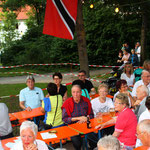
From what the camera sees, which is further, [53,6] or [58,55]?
[58,55]

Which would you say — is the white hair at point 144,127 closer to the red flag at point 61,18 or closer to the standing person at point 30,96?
the standing person at point 30,96

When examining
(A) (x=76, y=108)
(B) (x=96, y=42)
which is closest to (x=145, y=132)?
(A) (x=76, y=108)

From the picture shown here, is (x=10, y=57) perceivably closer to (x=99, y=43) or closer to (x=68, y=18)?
(x=99, y=43)

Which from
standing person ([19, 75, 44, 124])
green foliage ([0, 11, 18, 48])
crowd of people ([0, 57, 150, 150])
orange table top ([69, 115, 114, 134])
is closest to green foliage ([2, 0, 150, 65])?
green foliage ([0, 11, 18, 48])

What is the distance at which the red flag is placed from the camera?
730 centimetres

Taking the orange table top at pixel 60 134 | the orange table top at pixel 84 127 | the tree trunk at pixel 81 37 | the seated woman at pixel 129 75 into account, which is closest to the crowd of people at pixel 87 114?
the orange table top at pixel 84 127

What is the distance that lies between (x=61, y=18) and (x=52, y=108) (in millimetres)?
3508

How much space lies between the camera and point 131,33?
19.6 m

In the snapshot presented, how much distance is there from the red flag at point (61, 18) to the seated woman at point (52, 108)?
9.30 feet

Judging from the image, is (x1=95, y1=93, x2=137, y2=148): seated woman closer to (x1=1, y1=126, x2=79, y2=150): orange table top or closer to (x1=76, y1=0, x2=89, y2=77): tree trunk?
(x1=1, y1=126, x2=79, y2=150): orange table top

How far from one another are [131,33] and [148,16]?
5.15 m

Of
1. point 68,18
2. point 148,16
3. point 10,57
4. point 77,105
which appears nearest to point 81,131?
point 77,105

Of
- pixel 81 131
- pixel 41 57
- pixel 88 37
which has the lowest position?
pixel 81 131

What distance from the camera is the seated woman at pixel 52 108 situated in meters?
4.86
